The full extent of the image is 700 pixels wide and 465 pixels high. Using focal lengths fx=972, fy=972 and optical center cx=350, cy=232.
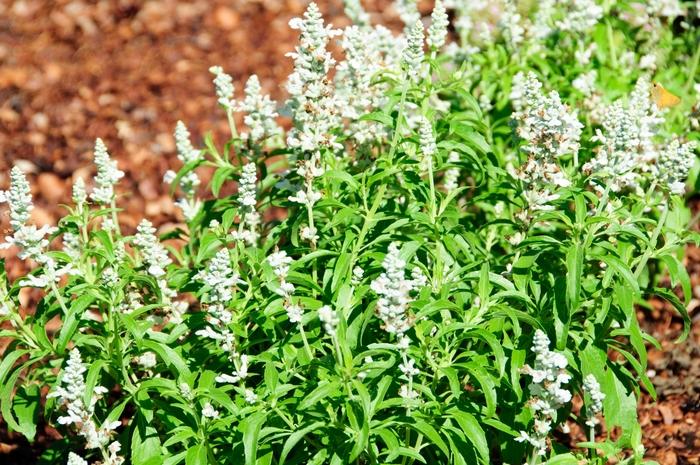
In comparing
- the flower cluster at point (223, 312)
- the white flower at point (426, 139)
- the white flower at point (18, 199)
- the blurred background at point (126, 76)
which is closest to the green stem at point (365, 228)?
the white flower at point (426, 139)

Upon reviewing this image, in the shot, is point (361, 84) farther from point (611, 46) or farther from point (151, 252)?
point (611, 46)

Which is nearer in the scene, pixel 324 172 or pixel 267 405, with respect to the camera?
pixel 267 405

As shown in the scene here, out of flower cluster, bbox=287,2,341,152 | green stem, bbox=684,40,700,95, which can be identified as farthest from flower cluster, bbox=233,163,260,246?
green stem, bbox=684,40,700,95

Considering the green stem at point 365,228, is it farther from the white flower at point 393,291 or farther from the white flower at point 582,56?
the white flower at point 582,56

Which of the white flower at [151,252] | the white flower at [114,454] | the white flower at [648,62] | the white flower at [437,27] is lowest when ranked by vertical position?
the white flower at [114,454]

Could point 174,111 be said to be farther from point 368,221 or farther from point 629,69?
point 368,221

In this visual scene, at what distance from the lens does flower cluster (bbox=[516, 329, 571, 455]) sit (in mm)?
3832

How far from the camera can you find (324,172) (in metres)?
4.75

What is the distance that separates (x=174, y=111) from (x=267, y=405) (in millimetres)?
5441

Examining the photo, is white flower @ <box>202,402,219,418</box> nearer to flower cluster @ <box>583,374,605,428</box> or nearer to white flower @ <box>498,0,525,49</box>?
flower cluster @ <box>583,374,605,428</box>

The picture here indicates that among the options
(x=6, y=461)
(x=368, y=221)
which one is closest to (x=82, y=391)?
(x=368, y=221)

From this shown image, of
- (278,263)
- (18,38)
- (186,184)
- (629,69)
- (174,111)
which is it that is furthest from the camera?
(18,38)

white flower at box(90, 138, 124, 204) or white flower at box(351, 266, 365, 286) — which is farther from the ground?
white flower at box(90, 138, 124, 204)

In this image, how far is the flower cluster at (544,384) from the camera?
12.6ft
